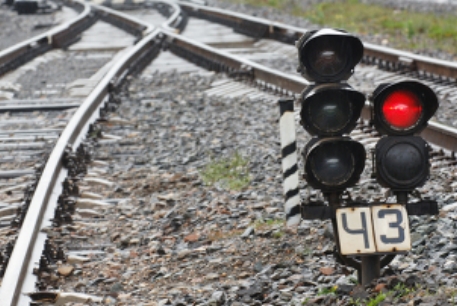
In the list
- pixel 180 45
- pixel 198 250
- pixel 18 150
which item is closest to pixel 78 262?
pixel 198 250

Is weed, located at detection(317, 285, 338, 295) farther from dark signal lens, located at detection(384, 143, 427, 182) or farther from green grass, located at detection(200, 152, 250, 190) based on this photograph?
green grass, located at detection(200, 152, 250, 190)

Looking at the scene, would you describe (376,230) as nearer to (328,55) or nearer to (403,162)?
(403,162)

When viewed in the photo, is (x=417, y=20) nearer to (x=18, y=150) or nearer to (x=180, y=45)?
(x=180, y=45)

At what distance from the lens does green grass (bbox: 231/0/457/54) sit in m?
15.7

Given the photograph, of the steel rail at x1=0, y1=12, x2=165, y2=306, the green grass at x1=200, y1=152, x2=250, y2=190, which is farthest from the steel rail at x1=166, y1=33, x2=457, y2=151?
the steel rail at x1=0, y1=12, x2=165, y2=306

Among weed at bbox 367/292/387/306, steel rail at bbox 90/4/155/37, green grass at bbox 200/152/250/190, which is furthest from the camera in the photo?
steel rail at bbox 90/4/155/37

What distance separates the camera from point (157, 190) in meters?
6.54

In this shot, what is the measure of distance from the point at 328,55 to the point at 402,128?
467 mm

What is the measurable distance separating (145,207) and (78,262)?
1067 millimetres

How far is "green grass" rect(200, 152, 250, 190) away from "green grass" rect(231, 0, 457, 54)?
25.1 ft

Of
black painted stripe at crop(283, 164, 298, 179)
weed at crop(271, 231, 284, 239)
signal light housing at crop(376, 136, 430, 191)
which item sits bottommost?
weed at crop(271, 231, 284, 239)

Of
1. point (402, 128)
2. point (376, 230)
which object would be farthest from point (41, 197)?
point (402, 128)

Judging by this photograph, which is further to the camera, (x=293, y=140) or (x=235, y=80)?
(x=235, y=80)

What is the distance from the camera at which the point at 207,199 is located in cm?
613
